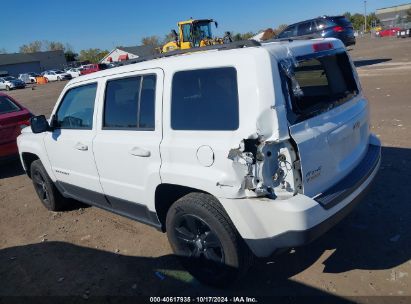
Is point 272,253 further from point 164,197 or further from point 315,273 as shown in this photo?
point 164,197

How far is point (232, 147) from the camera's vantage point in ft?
9.00

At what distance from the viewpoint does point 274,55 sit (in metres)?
2.77

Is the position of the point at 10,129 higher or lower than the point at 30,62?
lower

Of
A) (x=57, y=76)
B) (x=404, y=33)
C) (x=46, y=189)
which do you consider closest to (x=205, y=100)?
(x=46, y=189)

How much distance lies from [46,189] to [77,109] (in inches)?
63.1

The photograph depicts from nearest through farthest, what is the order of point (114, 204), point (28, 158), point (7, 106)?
point (114, 204) < point (28, 158) < point (7, 106)

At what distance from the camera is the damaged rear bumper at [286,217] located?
2652 mm

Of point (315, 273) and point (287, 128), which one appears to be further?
point (315, 273)

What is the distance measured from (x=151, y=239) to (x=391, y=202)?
2759mm

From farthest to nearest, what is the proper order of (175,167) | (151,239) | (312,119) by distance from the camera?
(151,239), (175,167), (312,119)

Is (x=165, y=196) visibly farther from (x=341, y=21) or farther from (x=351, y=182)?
(x=341, y=21)

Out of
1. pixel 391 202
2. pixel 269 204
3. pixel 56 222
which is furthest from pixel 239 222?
pixel 56 222

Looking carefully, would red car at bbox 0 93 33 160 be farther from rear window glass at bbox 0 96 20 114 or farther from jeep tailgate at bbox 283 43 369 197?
jeep tailgate at bbox 283 43 369 197

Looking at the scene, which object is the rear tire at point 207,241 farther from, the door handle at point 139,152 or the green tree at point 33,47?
the green tree at point 33,47
